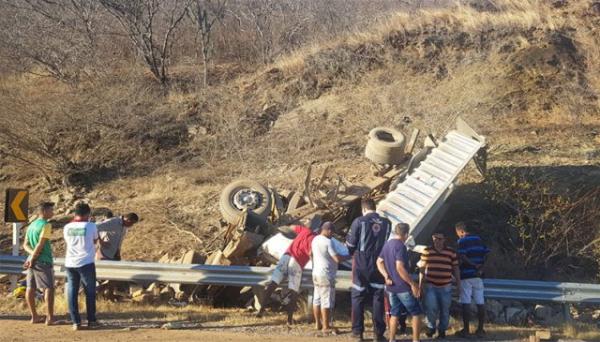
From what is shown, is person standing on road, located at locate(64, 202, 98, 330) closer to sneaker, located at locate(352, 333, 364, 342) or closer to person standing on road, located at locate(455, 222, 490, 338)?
sneaker, located at locate(352, 333, 364, 342)

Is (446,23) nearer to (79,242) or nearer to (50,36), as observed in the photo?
(50,36)

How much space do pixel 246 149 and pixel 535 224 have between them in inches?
359

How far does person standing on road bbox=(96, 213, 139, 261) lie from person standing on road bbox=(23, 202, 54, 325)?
1418mm

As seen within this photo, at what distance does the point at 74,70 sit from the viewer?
74.5 feet

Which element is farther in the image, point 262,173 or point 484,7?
point 484,7

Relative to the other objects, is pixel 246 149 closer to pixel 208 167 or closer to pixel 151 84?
pixel 208 167

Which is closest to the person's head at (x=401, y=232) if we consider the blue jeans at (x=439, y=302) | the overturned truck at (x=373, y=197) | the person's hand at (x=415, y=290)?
the person's hand at (x=415, y=290)

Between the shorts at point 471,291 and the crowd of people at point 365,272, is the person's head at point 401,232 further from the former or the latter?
the shorts at point 471,291

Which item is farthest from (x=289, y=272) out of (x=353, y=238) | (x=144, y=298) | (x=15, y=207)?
(x=15, y=207)

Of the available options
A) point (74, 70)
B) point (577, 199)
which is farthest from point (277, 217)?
point (74, 70)

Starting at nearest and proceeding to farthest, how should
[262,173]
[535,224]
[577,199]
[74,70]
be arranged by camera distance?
[535,224] → [577,199] → [262,173] → [74,70]

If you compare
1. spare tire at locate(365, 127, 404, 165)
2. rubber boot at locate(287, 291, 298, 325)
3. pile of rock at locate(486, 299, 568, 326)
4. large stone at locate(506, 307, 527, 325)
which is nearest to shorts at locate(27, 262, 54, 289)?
rubber boot at locate(287, 291, 298, 325)

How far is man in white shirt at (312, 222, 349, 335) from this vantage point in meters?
7.77

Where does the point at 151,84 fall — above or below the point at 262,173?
above
